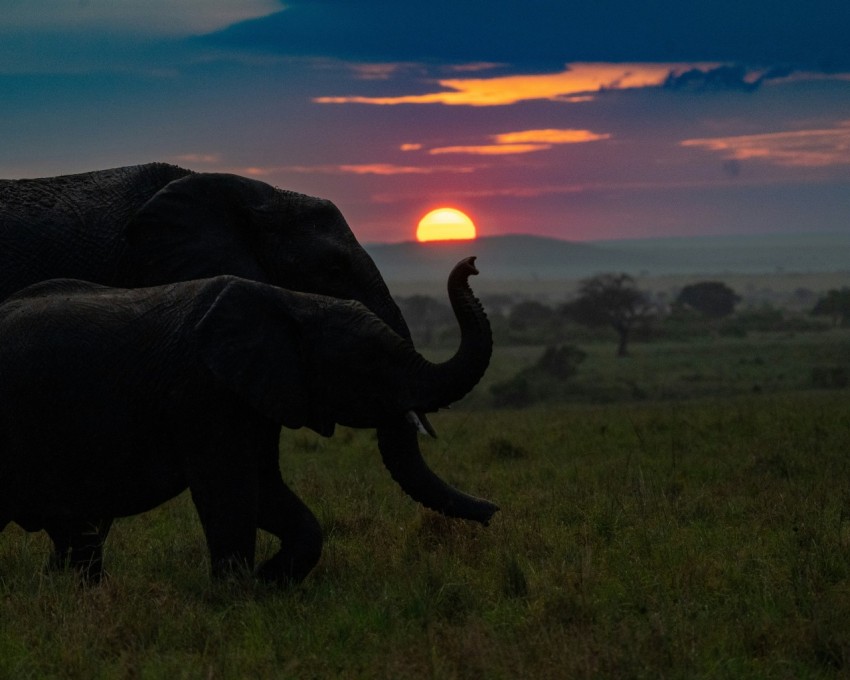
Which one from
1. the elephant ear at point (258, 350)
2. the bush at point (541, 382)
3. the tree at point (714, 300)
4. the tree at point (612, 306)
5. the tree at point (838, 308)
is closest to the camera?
the elephant ear at point (258, 350)

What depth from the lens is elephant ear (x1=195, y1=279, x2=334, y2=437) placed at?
21.8 feet

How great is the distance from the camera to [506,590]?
22.8ft

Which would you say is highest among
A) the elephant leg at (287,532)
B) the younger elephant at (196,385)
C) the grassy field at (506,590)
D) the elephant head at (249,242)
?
the elephant head at (249,242)

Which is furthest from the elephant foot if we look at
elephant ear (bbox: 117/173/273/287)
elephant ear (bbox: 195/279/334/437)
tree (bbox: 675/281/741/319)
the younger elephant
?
tree (bbox: 675/281/741/319)

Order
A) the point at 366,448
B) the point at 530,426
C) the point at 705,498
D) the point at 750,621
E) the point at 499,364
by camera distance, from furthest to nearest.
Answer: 1. the point at 499,364
2. the point at 530,426
3. the point at 366,448
4. the point at 705,498
5. the point at 750,621

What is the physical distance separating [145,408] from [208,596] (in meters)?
1.06

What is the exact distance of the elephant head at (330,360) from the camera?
666cm

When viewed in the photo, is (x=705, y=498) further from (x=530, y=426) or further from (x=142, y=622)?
(x=530, y=426)

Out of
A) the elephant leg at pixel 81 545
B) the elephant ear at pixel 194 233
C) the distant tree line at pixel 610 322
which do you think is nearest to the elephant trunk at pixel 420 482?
the elephant ear at pixel 194 233

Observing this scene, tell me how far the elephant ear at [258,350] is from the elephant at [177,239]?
1295 millimetres

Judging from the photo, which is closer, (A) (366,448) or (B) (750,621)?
(B) (750,621)

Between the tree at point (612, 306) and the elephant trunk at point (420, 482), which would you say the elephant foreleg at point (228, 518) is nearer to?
the elephant trunk at point (420, 482)

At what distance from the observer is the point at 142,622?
6.27 metres

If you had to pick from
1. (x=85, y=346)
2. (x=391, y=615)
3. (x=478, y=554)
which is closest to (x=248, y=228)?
(x=85, y=346)
